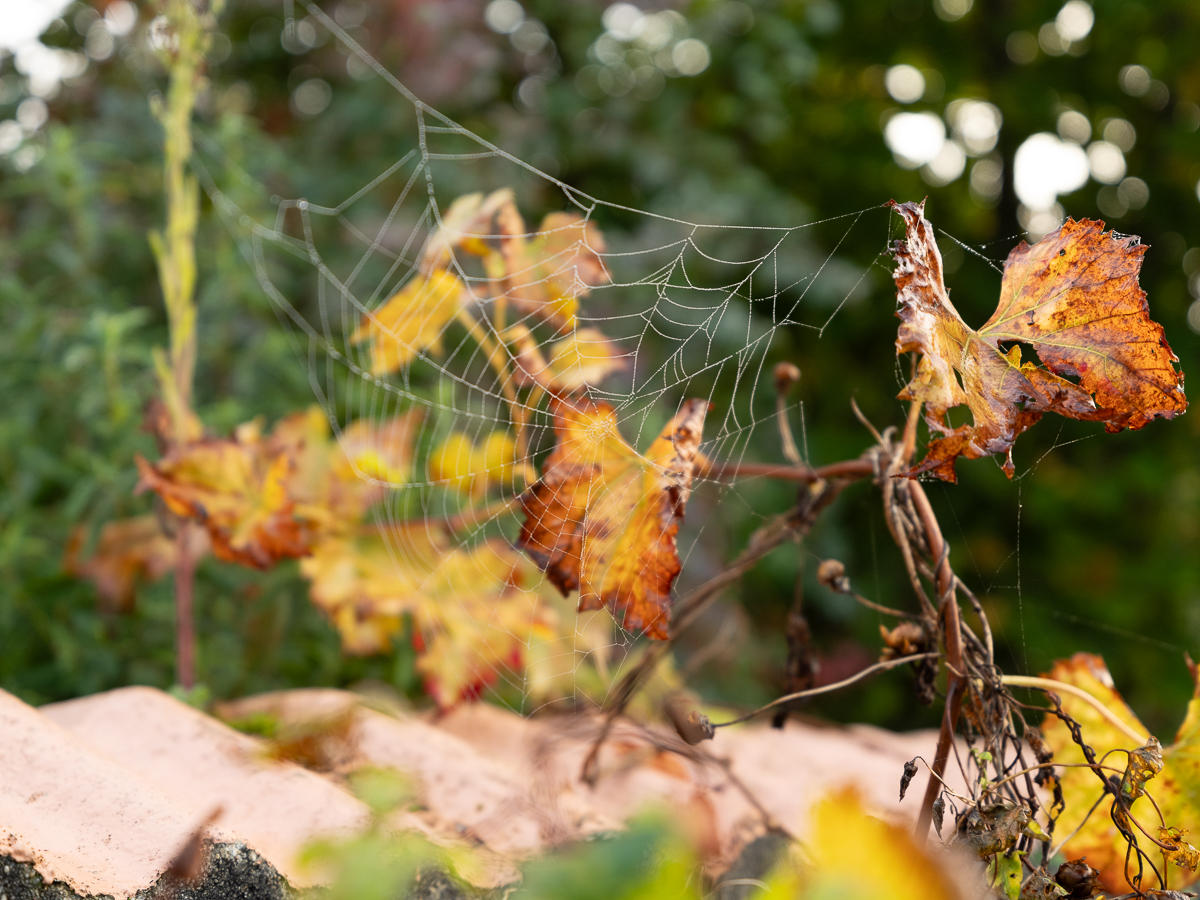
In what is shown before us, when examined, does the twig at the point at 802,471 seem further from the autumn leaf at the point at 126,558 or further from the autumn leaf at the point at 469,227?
the autumn leaf at the point at 126,558

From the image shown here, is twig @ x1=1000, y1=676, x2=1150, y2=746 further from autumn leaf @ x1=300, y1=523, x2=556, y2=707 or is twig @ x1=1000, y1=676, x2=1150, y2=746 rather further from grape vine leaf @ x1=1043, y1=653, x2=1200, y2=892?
autumn leaf @ x1=300, y1=523, x2=556, y2=707

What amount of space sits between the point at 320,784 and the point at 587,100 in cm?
171

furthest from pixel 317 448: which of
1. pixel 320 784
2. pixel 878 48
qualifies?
pixel 878 48

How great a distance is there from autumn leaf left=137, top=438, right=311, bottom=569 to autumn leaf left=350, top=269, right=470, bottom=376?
7.0 inches

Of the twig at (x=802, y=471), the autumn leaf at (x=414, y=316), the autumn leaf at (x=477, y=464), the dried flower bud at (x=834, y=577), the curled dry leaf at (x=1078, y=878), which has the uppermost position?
the autumn leaf at (x=414, y=316)

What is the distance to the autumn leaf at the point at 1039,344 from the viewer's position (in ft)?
1.59

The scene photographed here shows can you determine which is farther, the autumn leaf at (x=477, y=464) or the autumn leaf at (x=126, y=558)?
the autumn leaf at (x=126, y=558)

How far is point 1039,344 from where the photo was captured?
0.52 m

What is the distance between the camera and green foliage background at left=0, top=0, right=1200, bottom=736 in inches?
52.6

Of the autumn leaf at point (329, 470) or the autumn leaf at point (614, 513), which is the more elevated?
the autumn leaf at point (614, 513)

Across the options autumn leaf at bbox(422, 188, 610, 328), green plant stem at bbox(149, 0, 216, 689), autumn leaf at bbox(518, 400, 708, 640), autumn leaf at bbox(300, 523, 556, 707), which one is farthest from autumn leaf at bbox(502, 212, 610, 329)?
green plant stem at bbox(149, 0, 216, 689)

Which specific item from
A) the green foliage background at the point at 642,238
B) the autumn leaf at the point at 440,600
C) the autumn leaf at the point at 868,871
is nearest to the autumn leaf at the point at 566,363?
the autumn leaf at the point at 440,600

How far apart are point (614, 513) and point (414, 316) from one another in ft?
1.38

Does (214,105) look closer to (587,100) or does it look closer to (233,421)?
(587,100)
